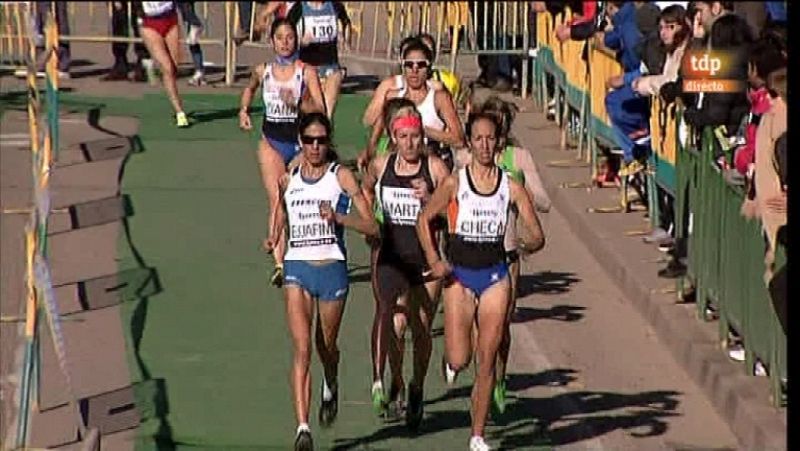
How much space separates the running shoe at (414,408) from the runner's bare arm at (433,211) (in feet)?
3.02

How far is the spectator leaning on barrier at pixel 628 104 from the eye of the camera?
61.5 ft

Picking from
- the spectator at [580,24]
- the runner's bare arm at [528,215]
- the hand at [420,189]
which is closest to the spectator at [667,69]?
the spectator at [580,24]

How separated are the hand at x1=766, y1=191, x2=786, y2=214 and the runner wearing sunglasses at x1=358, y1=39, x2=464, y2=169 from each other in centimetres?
282

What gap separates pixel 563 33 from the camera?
22.2 metres

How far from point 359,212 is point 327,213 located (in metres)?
0.25

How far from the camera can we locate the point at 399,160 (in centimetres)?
1248

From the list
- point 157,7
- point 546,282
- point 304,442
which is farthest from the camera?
point 157,7

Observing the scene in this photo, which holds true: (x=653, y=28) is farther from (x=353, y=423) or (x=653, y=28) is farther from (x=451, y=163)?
(x=353, y=423)

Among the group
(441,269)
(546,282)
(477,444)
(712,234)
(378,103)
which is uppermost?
(378,103)

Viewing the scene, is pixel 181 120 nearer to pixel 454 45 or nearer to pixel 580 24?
pixel 454 45

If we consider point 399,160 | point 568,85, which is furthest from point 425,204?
point 568,85

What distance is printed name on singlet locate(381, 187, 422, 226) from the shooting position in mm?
12352

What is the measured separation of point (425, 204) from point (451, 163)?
197 centimetres

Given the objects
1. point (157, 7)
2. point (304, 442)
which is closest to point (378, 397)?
point (304, 442)
